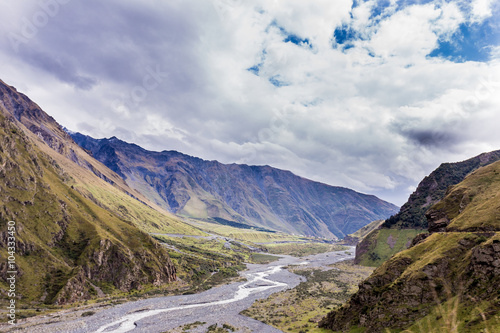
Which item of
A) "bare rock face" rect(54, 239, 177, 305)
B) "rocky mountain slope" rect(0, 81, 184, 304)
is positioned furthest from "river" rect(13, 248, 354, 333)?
"rocky mountain slope" rect(0, 81, 184, 304)

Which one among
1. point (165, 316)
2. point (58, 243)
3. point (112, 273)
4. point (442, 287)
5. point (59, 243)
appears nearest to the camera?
point (442, 287)

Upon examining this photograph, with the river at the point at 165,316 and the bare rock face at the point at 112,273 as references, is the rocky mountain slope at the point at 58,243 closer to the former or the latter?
the bare rock face at the point at 112,273

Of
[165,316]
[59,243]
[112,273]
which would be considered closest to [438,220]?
[165,316]

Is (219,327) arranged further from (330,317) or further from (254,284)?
(254,284)

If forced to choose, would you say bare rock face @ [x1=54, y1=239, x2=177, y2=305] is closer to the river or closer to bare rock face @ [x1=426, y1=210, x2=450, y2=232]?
the river

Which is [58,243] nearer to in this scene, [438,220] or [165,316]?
[165,316]

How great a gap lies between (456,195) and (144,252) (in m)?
147

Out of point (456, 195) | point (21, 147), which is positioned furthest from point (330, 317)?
point (21, 147)

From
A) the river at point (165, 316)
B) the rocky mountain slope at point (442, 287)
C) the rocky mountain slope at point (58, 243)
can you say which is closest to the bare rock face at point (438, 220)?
the rocky mountain slope at point (442, 287)

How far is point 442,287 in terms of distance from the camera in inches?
2015

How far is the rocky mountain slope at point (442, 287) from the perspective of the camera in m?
43.8

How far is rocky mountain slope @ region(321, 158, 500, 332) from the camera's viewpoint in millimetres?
43844

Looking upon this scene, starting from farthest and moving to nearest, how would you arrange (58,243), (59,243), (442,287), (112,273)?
(112,273) → (59,243) → (58,243) → (442,287)

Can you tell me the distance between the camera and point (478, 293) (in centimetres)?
4547
